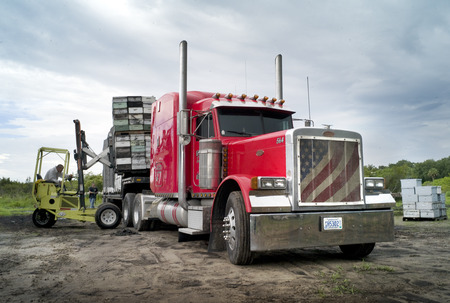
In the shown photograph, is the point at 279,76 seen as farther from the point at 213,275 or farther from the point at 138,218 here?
the point at 213,275

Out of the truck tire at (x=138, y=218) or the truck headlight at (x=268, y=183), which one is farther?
the truck tire at (x=138, y=218)

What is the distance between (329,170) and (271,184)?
1080 millimetres

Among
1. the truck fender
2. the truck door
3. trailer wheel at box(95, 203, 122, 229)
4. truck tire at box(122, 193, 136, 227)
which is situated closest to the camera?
the truck fender

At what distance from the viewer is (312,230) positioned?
5.95m

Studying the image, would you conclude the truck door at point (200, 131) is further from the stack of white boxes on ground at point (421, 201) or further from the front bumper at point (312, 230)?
the stack of white boxes on ground at point (421, 201)

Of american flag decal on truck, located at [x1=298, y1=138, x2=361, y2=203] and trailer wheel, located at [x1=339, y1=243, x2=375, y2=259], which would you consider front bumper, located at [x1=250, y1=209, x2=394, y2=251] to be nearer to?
american flag decal on truck, located at [x1=298, y1=138, x2=361, y2=203]

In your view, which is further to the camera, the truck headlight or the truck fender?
the truck fender

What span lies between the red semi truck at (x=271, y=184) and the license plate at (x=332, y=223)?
15 millimetres

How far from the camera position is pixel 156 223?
12.2 meters

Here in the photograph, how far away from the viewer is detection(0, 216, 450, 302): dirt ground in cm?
449

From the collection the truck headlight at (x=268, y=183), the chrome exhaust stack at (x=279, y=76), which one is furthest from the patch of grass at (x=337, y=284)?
the chrome exhaust stack at (x=279, y=76)

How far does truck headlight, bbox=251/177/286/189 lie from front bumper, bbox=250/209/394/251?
437 millimetres

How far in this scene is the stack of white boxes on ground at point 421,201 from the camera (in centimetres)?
1565

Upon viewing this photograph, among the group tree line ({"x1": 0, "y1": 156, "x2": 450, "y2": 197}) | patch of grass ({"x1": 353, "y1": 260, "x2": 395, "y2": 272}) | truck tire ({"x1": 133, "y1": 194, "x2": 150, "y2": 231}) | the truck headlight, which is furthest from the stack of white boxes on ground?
the truck headlight
